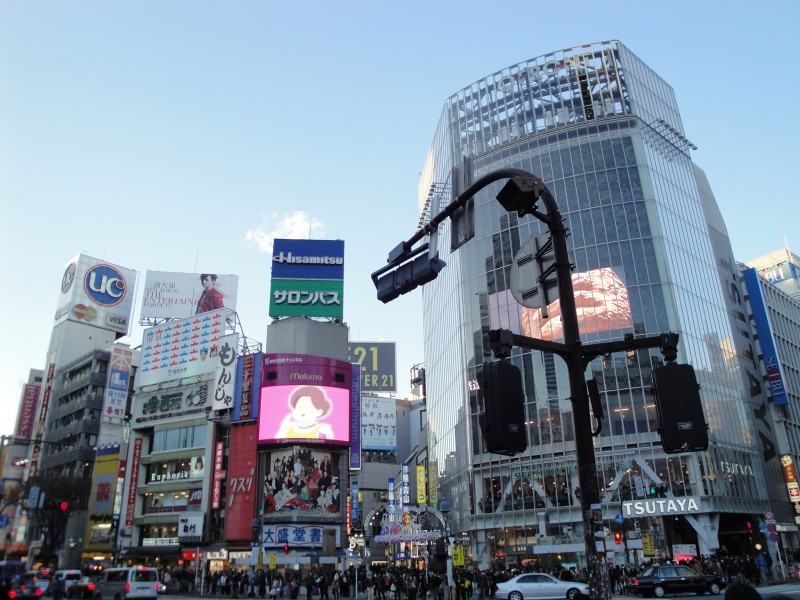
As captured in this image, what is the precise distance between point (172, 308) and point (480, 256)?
40.6 meters

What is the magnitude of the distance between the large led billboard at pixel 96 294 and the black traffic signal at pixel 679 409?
99.0 metres

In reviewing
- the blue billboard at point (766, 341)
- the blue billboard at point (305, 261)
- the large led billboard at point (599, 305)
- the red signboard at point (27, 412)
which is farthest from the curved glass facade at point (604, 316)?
the red signboard at point (27, 412)

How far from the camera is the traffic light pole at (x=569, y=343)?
6.36m

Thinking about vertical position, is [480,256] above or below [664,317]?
above

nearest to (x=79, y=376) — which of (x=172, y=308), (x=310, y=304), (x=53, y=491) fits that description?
(x=172, y=308)

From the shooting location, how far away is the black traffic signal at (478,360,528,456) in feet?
19.2

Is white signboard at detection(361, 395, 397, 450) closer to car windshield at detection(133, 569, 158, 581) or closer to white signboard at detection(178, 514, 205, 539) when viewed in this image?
white signboard at detection(178, 514, 205, 539)

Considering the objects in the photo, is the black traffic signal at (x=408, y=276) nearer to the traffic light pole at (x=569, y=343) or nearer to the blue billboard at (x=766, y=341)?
the traffic light pole at (x=569, y=343)

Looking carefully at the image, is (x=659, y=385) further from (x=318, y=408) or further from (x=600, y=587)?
(x=318, y=408)

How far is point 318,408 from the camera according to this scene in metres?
59.3

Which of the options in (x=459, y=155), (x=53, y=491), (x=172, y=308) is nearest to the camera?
(x=53, y=491)

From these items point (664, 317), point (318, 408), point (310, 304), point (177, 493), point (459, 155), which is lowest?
point (177, 493)

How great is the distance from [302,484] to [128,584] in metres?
26.8

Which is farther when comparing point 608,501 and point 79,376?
point 79,376
